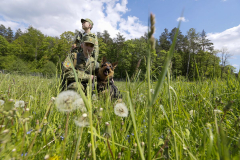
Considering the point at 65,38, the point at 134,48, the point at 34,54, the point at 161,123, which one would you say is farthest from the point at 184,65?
the point at 34,54

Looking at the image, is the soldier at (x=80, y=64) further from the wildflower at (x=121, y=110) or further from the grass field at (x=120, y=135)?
the wildflower at (x=121, y=110)

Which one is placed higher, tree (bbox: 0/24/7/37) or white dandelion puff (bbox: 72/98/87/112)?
tree (bbox: 0/24/7/37)

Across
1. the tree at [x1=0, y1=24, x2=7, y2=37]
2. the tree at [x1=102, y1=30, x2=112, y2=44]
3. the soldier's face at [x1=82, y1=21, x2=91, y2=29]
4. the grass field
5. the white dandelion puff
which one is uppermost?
the tree at [x1=0, y1=24, x2=7, y2=37]

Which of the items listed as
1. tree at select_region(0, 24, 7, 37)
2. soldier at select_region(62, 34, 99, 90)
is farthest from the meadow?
tree at select_region(0, 24, 7, 37)

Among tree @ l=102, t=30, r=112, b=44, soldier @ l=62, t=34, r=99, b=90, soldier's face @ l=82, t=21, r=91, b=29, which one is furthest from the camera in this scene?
tree @ l=102, t=30, r=112, b=44

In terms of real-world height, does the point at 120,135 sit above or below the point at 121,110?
below

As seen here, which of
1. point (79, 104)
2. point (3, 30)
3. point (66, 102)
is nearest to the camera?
point (66, 102)

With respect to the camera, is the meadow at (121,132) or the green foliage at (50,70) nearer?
the meadow at (121,132)

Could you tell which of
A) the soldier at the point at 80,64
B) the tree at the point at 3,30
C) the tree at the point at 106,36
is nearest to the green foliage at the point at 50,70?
the soldier at the point at 80,64

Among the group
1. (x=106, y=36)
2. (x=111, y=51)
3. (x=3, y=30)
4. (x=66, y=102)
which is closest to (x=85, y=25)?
(x=66, y=102)

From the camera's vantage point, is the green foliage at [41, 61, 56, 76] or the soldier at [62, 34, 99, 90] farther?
the green foliage at [41, 61, 56, 76]

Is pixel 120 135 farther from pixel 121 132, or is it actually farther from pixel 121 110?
pixel 121 110

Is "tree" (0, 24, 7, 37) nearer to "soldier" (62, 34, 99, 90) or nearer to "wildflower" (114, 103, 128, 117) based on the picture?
"soldier" (62, 34, 99, 90)

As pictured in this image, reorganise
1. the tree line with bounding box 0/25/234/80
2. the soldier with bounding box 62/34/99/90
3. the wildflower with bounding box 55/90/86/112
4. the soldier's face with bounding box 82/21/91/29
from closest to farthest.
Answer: the wildflower with bounding box 55/90/86/112 < the soldier with bounding box 62/34/99/90 < the soldier's face with bounding box 82/21/91/29 < the tree line with bounding box 0/25/234/80
